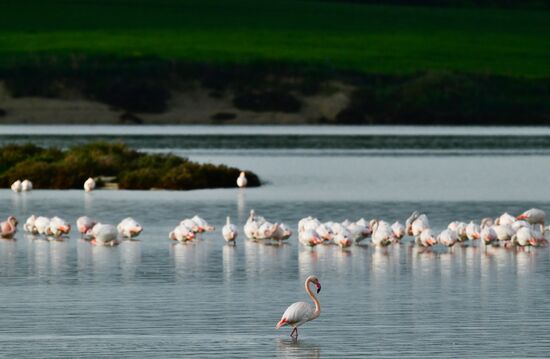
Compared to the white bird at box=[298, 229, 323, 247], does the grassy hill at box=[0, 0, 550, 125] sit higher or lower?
higher

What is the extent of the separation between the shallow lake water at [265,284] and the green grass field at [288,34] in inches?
2477

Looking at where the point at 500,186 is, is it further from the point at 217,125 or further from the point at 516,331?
the point at 217,125

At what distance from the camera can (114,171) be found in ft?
152

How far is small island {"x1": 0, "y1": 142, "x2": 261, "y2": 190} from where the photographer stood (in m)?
44.8

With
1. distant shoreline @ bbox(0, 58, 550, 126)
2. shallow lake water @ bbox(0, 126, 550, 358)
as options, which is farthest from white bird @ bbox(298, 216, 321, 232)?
distant shoreline @ bbox(0, 58, 550, 126)

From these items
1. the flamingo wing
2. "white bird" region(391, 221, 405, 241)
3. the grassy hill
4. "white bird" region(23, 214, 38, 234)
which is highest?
the grassy hill

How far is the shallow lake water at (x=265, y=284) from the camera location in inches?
722

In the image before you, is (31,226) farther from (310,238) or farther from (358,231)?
(358,231)

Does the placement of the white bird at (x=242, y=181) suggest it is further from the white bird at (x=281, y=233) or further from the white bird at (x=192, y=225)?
the white bird at (x=281, y=233)

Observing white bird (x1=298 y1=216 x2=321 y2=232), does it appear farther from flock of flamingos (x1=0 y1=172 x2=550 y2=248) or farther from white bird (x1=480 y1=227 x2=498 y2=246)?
white bird (x1=480 y1=227 x2=498 y2=246)

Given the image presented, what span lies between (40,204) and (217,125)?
2235 inches

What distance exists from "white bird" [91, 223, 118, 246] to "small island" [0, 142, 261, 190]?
1503cm

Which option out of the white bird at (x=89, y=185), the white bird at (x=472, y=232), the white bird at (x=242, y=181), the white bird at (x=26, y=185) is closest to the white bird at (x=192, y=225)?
the white bird at (x=472, y=232)

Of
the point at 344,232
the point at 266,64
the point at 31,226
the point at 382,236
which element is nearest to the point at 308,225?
the point at 344,232
